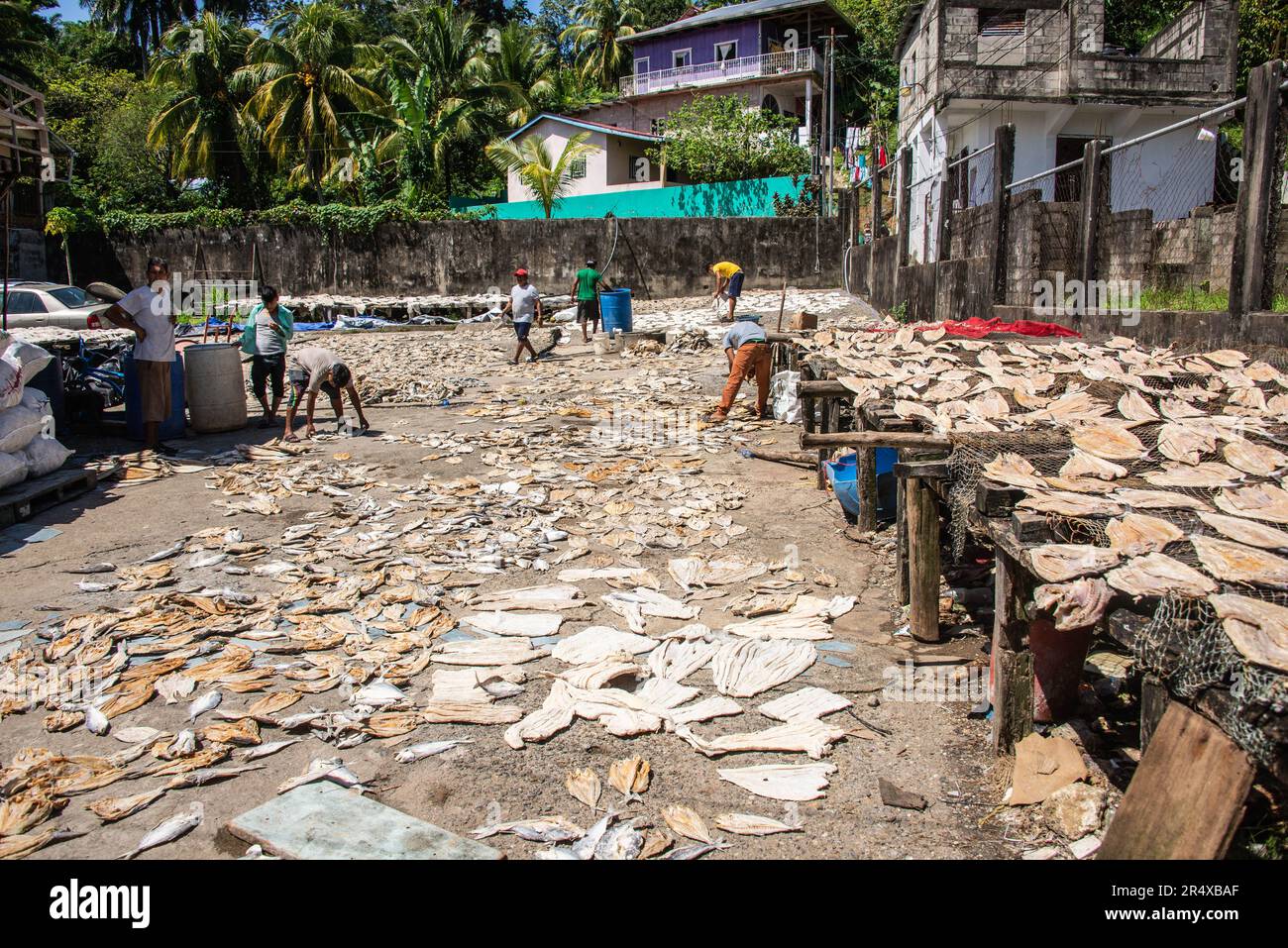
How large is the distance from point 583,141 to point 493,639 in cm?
3104

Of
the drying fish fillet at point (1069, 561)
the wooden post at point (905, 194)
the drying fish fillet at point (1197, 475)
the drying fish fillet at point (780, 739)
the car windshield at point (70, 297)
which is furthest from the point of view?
the wooden post at point (905, 194)

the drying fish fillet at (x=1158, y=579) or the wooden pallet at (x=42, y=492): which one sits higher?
the drying fish fillet at (x=1158, y=579)

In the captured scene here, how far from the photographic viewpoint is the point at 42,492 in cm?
712

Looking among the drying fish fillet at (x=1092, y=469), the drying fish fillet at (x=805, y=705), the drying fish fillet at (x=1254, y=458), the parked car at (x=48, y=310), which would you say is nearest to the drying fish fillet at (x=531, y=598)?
the drying fish fillet at (x=805, y=705)

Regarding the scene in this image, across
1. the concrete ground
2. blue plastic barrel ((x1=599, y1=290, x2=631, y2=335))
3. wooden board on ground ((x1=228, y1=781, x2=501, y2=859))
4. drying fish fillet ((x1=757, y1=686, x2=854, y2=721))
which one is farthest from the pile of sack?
blue plastic barrel ((x1=599, y1=290, x2=631, y2=335))

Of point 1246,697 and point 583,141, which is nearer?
point 1246,697

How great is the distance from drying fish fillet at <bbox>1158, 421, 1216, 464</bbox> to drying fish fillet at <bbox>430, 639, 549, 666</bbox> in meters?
3.03

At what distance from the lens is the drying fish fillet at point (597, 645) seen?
180 inches

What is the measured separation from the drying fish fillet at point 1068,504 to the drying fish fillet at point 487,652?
8.24 feet

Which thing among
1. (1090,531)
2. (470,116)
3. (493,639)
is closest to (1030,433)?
(1090,531)

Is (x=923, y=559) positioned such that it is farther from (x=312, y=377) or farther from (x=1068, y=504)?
(x=312, y=377)

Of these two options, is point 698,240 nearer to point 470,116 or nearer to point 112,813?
point 470,116

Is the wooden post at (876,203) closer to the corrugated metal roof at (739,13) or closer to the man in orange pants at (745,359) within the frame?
the man in orange pants at (745,359)

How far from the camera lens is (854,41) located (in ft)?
126
